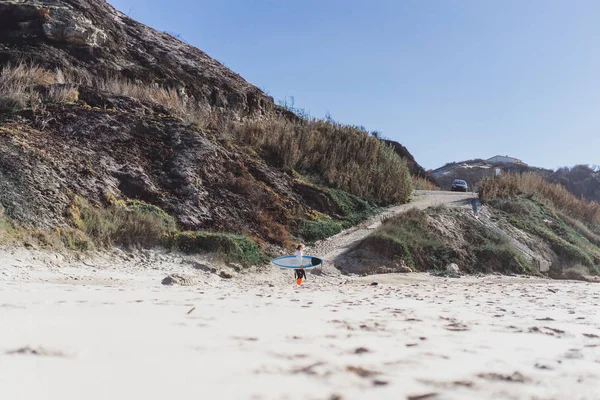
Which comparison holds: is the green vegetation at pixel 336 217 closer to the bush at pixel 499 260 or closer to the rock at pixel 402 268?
the rock at pixel 402 268

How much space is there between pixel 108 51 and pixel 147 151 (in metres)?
8.47

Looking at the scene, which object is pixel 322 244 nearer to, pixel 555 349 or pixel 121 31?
pixel 555 349

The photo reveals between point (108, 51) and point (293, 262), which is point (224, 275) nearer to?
point (293, 262)

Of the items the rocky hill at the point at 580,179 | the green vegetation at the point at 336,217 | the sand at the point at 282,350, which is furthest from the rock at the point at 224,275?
the rocky hill at the point at 580,179

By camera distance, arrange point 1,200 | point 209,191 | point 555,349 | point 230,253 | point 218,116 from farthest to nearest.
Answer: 1. point 218,116
2. point 209,191
3. point 230,253
4. point 1,200
5. point 555,349

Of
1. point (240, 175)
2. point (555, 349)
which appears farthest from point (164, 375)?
point (240, 175)

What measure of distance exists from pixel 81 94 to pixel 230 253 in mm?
6856

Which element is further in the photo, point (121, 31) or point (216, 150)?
point (121, 31)

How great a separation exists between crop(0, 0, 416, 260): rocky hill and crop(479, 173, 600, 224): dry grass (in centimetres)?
394

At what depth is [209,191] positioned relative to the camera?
448 inches

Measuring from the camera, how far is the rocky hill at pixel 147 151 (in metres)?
8.76

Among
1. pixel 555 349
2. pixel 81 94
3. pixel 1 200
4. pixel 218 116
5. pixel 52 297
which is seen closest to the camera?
pixel 555 349

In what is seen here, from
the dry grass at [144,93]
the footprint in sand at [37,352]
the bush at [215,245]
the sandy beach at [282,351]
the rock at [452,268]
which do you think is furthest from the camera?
the dry grass at [144,93]

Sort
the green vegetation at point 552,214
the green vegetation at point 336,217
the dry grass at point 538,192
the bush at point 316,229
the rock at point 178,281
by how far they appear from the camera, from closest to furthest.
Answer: the rock at point 178,281, the bush at point 316,229, the green vegetation at point 336,217, the green vegetation at point 552,214, the dry grass at point 538,192
